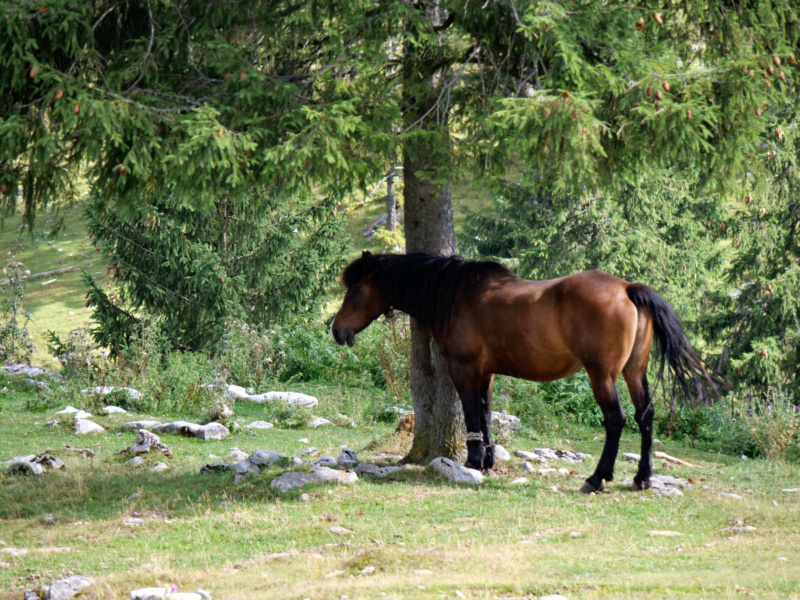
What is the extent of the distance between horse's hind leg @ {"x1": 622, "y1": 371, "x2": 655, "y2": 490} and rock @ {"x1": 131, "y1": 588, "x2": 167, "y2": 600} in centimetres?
460

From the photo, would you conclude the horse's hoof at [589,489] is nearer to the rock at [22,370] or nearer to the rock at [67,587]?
the rock at [67,587]

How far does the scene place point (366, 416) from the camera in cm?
1155

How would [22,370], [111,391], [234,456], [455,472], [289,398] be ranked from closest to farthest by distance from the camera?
[455,472] < [234,456] < [111,391] < [289,398] < [22,370]

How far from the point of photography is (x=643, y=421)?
7344mm

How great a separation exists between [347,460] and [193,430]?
Result: 2.71 m

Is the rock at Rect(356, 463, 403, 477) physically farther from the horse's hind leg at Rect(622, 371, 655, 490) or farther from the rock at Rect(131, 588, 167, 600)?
the rock at Rect(131, 588, 167, 600)

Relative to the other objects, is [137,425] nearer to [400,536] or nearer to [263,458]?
[263,458]

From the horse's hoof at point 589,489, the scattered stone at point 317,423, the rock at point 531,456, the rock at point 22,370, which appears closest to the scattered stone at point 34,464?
the scattered stone at point 317,423

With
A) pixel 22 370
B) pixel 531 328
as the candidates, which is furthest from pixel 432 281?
pixel 22 370

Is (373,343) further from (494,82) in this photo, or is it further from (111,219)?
(494,82)

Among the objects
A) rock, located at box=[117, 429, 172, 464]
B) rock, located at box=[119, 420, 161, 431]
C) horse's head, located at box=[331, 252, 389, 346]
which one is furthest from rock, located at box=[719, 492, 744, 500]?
rock, located at box=[119, 420, 161, 431]

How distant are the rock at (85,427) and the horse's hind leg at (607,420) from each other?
248 inches

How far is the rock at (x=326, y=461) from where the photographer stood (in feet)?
26.8

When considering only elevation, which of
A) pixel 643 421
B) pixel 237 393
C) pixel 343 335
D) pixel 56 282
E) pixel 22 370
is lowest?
pixel 56 282
